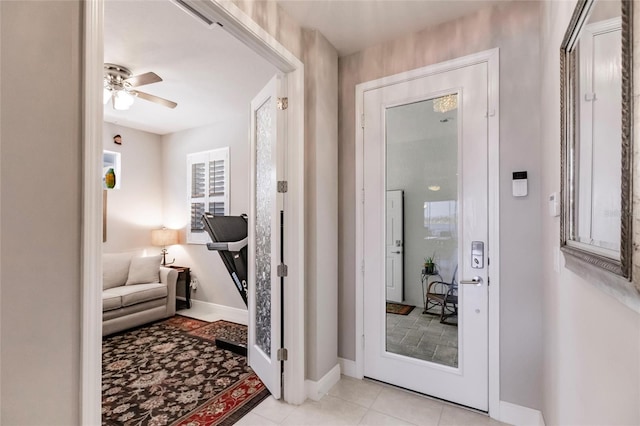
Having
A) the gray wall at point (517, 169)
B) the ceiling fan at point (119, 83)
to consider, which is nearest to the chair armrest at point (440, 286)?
the gray wall at point (517, 169)

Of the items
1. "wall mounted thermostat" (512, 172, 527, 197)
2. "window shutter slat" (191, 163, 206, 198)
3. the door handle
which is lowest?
the door handle

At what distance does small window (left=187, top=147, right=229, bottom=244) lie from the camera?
4.54 meters

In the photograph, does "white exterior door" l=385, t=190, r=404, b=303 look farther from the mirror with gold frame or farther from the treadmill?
the treadmill

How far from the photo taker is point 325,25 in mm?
2291

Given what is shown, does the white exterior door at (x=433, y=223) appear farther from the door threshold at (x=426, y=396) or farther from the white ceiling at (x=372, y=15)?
the white ceiling at (x=372, y=15)

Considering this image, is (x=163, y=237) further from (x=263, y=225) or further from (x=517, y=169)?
(x=517, y=169)

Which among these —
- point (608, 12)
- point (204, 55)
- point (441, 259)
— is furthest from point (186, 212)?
point (608, 12)

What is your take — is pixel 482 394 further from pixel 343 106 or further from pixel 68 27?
pixel 68 27

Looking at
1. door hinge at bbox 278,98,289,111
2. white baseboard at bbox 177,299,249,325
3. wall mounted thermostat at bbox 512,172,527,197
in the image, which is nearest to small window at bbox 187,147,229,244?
white baseboard at bbox 177,299,249,325

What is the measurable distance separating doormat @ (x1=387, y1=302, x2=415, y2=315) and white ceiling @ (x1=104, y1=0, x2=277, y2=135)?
236 cm

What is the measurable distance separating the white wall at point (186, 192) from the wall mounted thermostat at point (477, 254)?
9.38ft

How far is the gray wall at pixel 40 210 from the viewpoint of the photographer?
89cm

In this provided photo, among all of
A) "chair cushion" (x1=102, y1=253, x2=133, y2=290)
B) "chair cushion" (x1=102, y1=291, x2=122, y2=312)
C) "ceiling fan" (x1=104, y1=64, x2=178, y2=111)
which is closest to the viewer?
"ceiling fan" (x1=104, y1=64, x2=178, y2=111)

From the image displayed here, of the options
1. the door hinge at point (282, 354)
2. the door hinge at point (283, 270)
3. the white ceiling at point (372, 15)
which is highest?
the white ceiling at point (372, 15)
